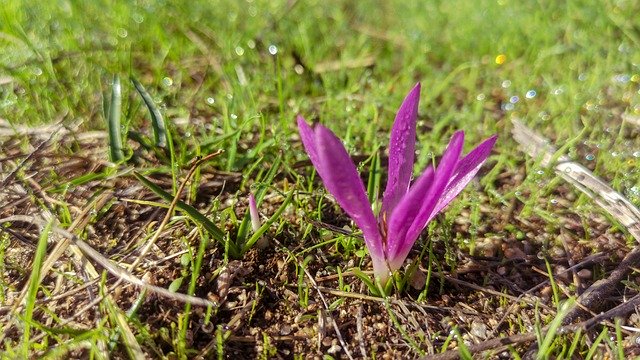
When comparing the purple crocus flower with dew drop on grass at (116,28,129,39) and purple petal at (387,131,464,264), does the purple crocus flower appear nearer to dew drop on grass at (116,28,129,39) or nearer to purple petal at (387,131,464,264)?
purple petal at (387,131,464,264)

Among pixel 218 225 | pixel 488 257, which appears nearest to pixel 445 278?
pixel 488 257

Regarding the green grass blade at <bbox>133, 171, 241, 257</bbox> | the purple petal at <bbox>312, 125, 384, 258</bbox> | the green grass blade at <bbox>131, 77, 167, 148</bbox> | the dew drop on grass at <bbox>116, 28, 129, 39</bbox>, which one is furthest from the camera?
the dew drop on grass at <bbox>116, 28, 129, 39</bbox>

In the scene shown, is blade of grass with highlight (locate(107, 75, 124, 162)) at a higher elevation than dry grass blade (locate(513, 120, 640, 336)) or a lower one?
higher

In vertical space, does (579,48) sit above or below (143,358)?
above

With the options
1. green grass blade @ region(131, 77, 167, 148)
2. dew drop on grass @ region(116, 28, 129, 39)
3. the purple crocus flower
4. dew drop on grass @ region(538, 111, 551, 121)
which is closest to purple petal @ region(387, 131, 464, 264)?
the purple crocus flower

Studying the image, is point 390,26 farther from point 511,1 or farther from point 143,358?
point 143,358

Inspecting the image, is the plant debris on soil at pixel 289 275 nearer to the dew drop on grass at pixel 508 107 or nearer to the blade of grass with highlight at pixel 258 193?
the blade of grass with highlight at pixel 258 193

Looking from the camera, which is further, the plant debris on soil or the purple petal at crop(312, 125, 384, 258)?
the plant debris on soil
